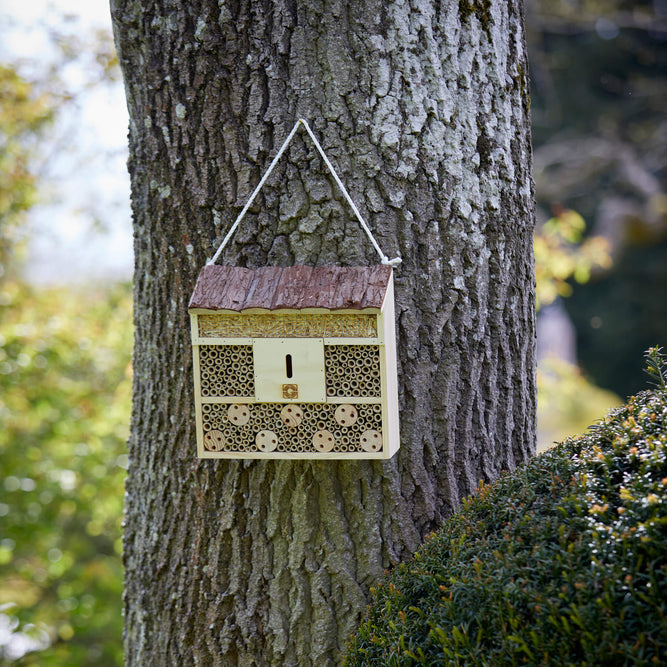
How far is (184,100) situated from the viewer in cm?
175

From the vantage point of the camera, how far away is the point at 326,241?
→ 5.43ft

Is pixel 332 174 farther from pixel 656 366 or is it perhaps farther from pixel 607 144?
pixel 607 144

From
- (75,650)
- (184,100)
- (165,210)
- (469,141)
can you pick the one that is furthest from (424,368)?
(75,650)

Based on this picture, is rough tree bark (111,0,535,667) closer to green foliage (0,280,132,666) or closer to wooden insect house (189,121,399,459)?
wooden insect house (189,121,399,459)

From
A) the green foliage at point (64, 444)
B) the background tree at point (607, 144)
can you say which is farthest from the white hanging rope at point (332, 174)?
the background tree at point (607, 144)

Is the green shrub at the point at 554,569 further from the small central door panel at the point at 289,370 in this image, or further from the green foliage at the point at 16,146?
the green foliage at the point at 16,146

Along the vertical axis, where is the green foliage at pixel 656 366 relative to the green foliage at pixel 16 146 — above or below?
below

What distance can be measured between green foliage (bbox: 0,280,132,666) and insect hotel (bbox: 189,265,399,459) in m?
2.98

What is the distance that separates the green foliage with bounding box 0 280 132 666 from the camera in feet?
14.5

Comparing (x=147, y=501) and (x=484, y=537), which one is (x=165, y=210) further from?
(x=484, y=537)

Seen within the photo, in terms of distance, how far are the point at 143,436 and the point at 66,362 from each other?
2995 millimetres

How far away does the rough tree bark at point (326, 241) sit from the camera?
5.44 ft

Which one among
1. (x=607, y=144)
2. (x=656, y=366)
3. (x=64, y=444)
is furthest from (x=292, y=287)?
(x=607, y=144)

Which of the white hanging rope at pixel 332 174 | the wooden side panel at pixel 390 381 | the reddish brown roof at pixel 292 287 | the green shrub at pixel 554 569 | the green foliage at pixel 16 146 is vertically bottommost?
the green shrub at pixel 554 569
